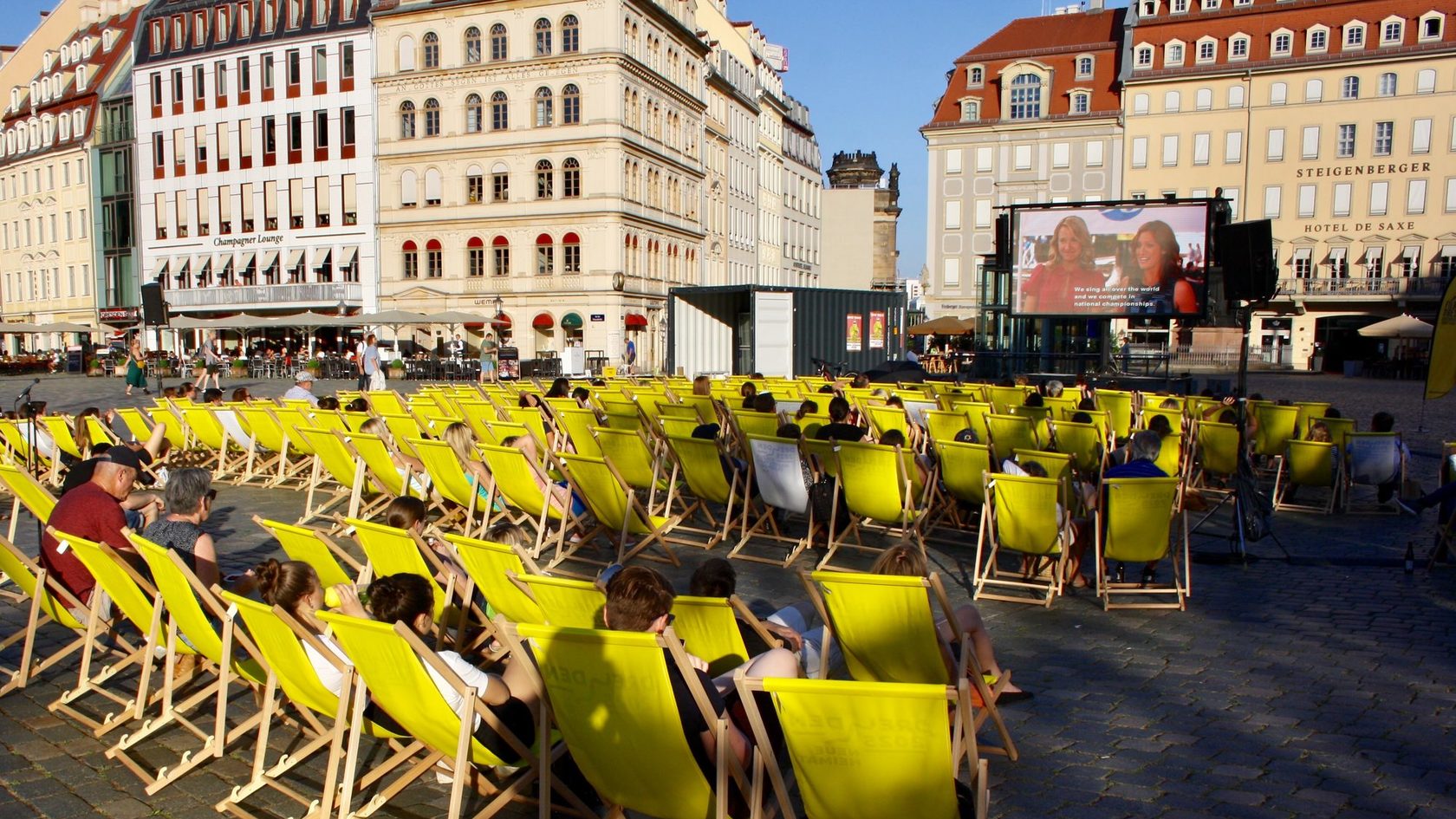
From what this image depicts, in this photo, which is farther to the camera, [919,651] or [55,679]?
[55,679]

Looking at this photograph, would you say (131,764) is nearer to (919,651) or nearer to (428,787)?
(428,787)

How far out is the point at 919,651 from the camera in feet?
12.9

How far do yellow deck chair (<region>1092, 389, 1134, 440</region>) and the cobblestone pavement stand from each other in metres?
4.37

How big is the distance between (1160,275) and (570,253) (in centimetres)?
2613

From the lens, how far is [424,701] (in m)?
3.15

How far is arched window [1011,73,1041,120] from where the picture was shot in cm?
5622

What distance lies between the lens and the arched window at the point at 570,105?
139 feet

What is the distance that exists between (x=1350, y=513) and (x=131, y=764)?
9883 mm

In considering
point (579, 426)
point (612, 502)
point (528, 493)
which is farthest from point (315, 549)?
point (579, 426)

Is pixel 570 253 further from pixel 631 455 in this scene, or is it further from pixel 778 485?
pixel 778 485

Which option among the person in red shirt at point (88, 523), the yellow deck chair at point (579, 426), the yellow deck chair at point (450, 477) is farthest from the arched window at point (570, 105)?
the person in red shirt at point (88, 523)

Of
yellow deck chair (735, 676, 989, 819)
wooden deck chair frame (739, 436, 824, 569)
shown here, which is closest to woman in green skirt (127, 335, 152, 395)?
wooden deck chair frame (739, 436, 824, 569)

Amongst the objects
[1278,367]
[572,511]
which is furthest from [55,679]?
[1278,367]

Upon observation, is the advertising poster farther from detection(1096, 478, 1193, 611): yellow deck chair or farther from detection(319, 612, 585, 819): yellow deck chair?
detection(319, 612, 585, 819): yellow deck chair
